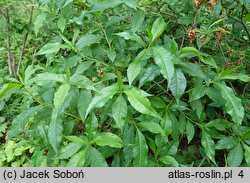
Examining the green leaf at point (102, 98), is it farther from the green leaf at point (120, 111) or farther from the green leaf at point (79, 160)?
the green leaf at point (79, 160)

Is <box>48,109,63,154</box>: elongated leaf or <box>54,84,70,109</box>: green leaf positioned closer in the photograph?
<box>54,84,70,109</box>: green leaf

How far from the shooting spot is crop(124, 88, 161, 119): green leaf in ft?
4.35

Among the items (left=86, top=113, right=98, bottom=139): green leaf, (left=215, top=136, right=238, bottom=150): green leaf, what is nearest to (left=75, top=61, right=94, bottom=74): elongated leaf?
(left=86, top=113, right=98, bottom=139): green leaf

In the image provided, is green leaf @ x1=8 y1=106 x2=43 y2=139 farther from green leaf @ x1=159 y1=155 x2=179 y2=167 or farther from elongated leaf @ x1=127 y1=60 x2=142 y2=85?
green leaf @ x1=159 y1=155 x2=179 y2=167

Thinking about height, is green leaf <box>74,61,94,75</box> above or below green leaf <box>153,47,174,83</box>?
below

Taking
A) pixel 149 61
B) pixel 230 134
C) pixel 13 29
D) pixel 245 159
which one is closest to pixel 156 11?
pixel 149 61

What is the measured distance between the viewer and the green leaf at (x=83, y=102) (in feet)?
4.98

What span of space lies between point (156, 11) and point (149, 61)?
35 centimetres

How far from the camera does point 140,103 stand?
1.34 metres

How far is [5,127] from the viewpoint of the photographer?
311cm

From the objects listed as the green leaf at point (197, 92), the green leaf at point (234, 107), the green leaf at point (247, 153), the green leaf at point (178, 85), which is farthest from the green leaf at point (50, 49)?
the green leaf at point (247, 153)

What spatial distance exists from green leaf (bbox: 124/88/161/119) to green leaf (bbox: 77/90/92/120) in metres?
0.23

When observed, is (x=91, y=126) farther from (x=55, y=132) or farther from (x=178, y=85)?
(x=178, y=85)

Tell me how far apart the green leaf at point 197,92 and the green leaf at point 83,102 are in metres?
0.47
